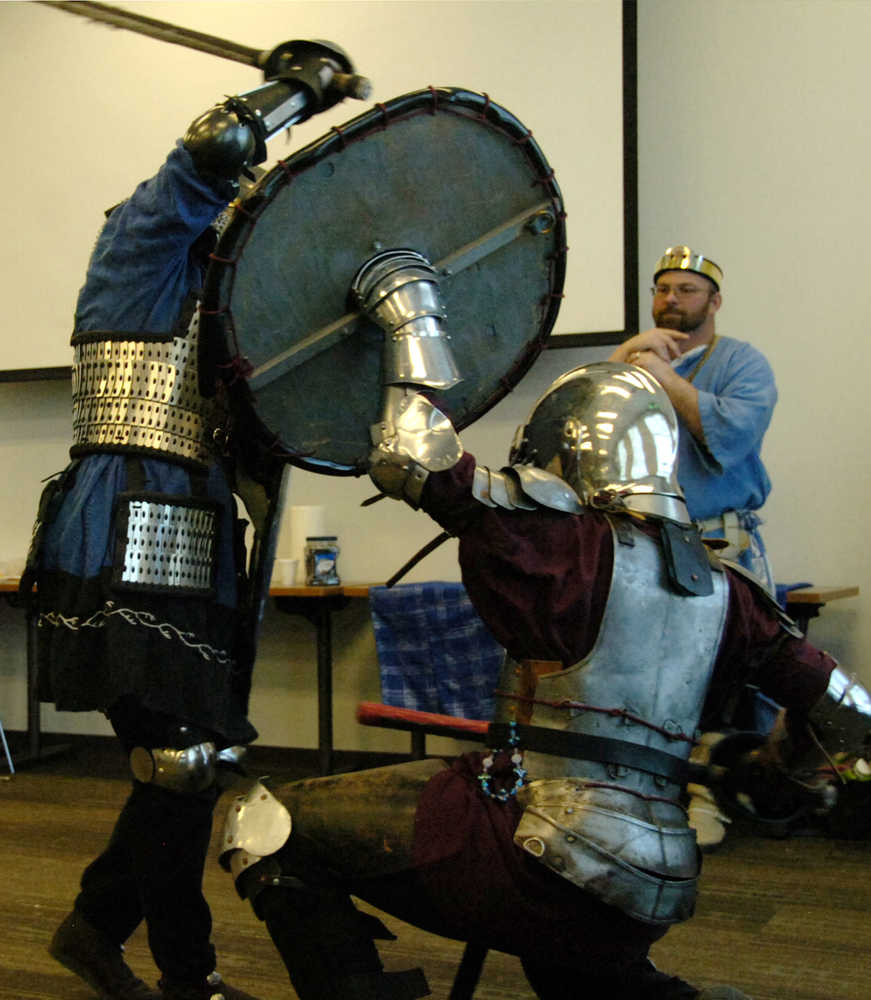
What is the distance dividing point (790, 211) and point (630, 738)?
2754 mm

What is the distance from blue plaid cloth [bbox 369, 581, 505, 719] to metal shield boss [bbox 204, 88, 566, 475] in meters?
1.69

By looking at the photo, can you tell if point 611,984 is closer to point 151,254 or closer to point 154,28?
point 151,254

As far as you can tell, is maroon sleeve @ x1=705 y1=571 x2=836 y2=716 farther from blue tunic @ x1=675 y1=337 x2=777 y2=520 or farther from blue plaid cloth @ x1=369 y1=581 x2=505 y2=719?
blue plaid cloth @ x1=369 y1=581 x2=505 y2=719

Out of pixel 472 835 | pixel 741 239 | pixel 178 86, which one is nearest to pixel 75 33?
pixel 178 86

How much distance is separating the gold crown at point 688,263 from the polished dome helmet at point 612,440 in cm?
161

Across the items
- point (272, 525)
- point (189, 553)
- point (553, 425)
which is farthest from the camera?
point (272, 525)

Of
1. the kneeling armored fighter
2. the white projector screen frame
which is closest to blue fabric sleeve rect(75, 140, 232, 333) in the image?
the kneeling armored fighter

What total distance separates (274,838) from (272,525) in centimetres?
60

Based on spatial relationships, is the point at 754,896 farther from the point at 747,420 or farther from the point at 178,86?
the point at 178,86

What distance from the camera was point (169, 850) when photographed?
178 centimetres

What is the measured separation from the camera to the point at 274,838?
4.90 feet

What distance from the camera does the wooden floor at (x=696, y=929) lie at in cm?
219

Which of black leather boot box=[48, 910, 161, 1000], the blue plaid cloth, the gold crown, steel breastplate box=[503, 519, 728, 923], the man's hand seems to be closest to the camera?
steel breastplate box=[503, 519, 728, 923]

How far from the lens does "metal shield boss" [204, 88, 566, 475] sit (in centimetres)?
164
